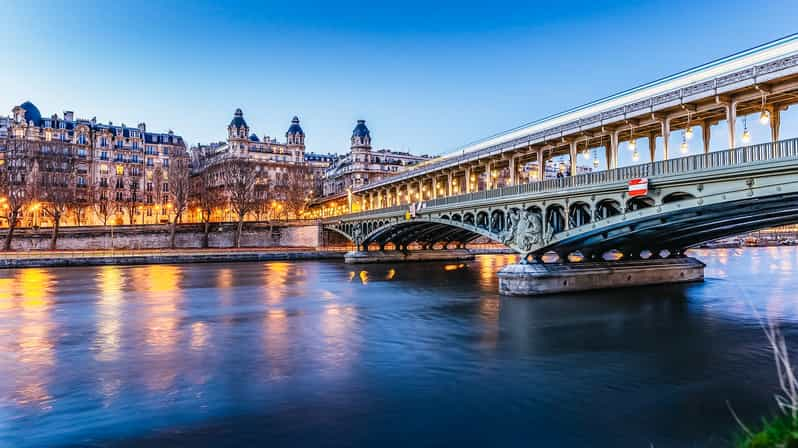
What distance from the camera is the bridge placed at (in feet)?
67.4

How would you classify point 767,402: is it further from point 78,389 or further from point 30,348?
point 30,348

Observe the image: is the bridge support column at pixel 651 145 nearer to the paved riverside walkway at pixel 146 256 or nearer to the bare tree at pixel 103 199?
the paved riverside walkway at pixel 146 256

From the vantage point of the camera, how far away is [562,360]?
57.5ft

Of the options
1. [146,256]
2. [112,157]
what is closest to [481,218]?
[146,256]

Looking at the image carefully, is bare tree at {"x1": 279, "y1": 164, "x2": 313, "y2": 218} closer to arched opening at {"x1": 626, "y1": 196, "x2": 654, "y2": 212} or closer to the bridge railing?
the bridge railing

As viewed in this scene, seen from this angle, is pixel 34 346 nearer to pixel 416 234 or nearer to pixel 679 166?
pixel 679 166

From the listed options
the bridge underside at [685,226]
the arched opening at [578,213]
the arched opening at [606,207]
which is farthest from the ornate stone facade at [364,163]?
the arched opening at [606,207]

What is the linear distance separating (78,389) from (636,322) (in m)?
22.6

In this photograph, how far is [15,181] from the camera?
77.8 meters

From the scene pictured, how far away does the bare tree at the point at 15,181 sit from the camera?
2830 inches

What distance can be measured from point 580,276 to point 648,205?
27.3ft

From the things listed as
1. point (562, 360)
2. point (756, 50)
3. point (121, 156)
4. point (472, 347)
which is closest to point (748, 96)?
point (756, 50)

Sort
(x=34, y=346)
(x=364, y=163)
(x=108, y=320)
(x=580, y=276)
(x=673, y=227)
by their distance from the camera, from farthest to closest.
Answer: (x=364, y=163) → (x=580, y=276) → (x=673, y=227) → (x=108, y=320) → (x=34, y=346)

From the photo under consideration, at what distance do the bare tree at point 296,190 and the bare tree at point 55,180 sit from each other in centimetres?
3795
